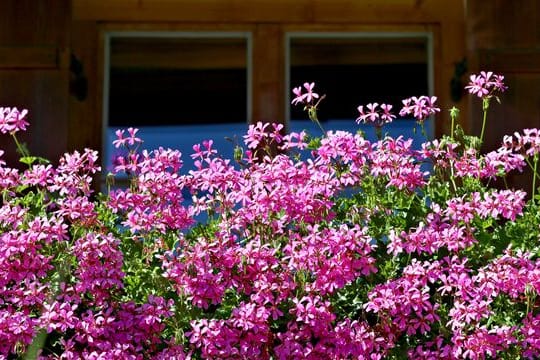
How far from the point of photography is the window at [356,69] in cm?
568

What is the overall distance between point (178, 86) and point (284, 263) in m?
2.47

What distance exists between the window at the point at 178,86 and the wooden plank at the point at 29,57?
54 cm

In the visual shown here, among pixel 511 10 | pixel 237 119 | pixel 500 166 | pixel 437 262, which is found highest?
pixel 511 10

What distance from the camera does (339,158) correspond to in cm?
367

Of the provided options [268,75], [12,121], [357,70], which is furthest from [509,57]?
[12,121]

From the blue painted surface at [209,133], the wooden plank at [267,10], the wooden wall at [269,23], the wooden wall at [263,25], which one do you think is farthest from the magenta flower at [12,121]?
the blue painted surface at [209,133]

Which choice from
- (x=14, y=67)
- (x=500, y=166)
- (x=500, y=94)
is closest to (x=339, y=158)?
(x=500, y=166)

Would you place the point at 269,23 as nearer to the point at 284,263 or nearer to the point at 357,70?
the point at 357,70

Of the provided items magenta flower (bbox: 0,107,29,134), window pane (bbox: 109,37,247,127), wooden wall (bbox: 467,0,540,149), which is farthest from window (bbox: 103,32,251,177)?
magenta flower (bbox: 0,107,29,134)

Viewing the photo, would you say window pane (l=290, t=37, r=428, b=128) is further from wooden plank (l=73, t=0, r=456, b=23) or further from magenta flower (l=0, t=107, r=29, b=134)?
magenta flower (l=0, t=107, r=29, b=134)

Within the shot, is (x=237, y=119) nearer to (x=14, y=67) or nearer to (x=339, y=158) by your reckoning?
(x=14, y=67)

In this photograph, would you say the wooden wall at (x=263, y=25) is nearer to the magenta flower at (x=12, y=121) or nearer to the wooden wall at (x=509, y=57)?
the wooden wall at (x=509, y=57)

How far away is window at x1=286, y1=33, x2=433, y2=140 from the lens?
568 centimetres

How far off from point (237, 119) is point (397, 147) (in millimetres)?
2238
